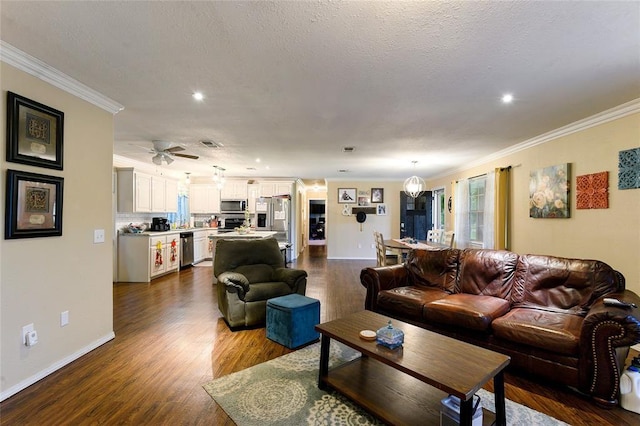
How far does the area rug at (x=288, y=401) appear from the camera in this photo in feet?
6.06

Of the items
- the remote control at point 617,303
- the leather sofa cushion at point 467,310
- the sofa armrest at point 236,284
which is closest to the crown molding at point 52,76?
the sofa armrest at point 236,284

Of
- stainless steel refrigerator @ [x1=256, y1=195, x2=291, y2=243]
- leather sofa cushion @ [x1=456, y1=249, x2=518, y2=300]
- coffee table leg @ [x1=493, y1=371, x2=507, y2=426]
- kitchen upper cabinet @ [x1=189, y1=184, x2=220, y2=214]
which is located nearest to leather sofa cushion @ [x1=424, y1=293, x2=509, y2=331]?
leather sofa cushion @ [x1=456, y1=249, x2=518, y2=300]

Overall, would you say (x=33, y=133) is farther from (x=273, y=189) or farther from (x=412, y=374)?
(x=273, y=189)

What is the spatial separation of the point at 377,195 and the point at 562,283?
19.9 feet

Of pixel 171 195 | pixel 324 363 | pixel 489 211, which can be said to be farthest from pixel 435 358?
pixel 171 195

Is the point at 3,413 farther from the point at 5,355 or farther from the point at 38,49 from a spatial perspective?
the point at 38,49

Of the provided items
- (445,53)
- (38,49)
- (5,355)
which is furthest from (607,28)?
(5,355)

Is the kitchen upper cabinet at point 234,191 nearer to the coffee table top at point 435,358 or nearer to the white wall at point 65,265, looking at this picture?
the white wall at point 65,265

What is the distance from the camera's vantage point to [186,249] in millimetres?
6742

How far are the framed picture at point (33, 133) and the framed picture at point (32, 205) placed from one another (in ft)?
0.40

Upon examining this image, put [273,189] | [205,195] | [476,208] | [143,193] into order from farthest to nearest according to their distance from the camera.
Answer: [273,189] < [205,195] < [143,193] < [476,208]

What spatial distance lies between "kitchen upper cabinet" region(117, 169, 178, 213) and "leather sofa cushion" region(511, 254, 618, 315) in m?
6.21

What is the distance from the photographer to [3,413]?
190 cm

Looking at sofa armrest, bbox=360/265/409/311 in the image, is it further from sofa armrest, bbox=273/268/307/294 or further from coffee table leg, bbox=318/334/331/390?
coffee table leg, bbox=318/334/331/390
